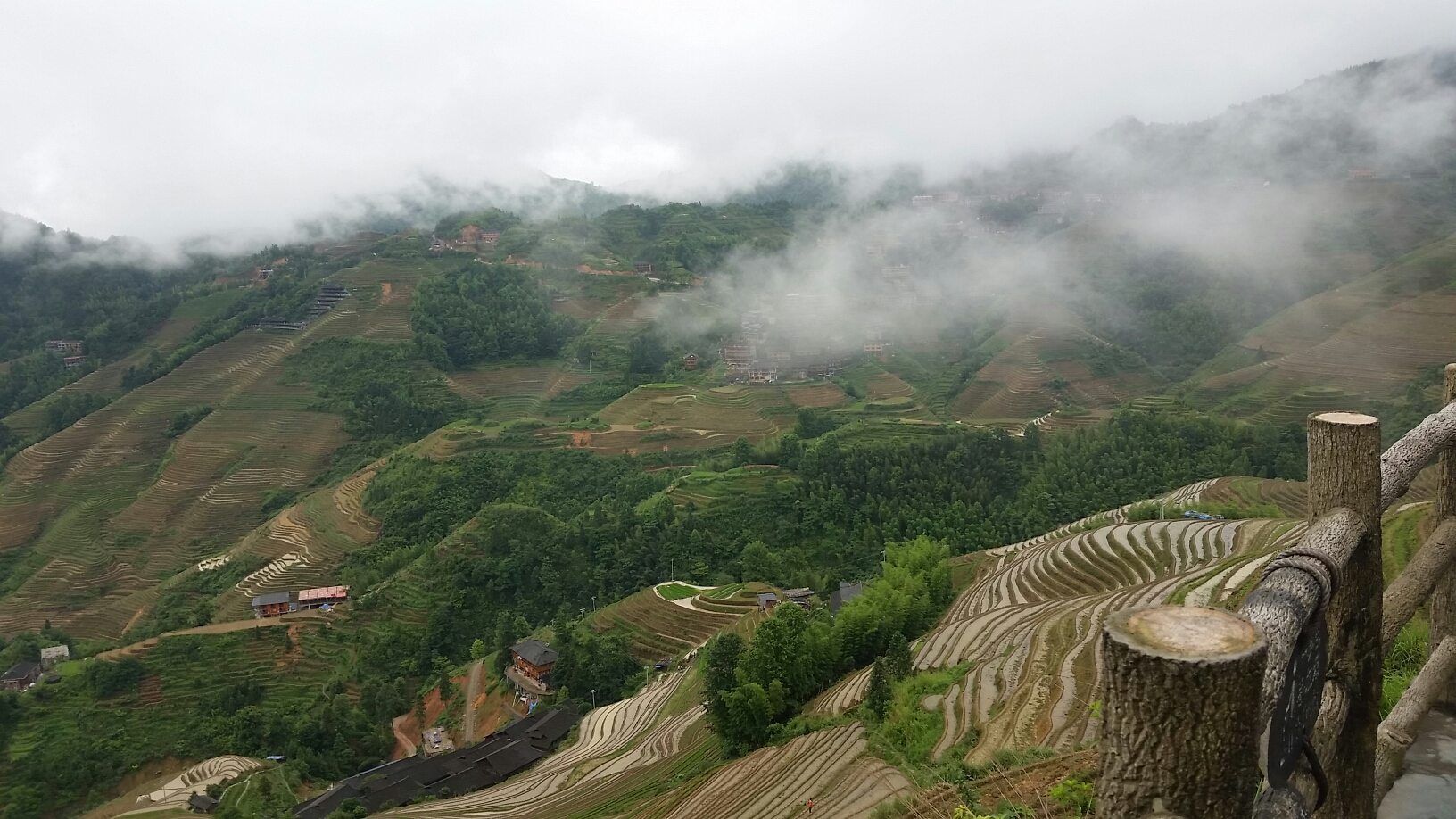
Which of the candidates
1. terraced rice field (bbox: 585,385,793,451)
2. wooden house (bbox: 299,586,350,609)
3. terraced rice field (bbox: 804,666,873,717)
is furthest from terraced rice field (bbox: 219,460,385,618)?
terraced rice field (bbox: 804,666,873,717)

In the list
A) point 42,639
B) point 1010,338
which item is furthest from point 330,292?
point 1010,338

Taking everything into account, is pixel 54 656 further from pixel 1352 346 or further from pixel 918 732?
pixel 1352 346

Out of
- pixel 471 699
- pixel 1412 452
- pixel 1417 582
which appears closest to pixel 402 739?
pixel 471 699

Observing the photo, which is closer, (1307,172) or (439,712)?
(439,712)

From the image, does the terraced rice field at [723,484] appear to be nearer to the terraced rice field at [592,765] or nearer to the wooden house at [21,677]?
the terraced rice field at [592,765]

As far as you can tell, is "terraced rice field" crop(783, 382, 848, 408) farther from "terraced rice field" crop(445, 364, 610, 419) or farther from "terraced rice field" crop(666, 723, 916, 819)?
"terraced rice field" crop(666, 723, 916, 819)

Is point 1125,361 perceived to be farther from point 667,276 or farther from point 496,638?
point 496,638
